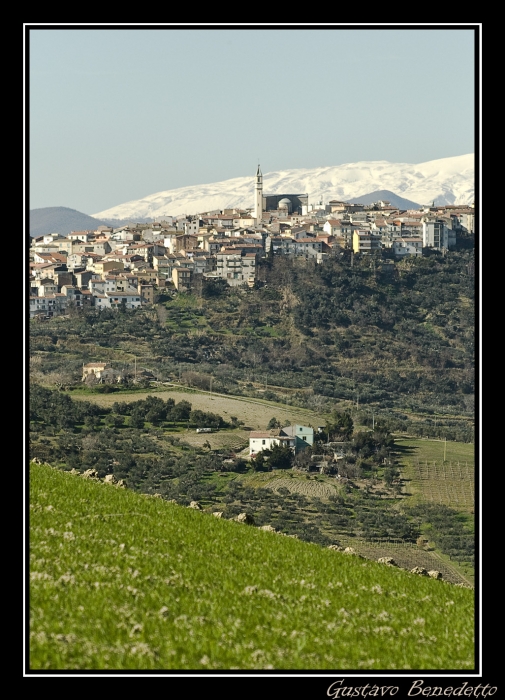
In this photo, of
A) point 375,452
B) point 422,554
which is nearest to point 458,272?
point 375,452

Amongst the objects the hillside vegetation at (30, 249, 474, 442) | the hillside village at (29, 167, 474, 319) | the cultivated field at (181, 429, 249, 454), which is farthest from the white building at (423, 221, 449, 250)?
the cultivated field at (181, 429, 249, 454)

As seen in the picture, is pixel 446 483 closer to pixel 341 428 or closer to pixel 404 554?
pixel 341 428

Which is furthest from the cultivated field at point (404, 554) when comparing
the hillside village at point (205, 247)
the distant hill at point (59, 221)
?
the distant hill at point (59, 221)

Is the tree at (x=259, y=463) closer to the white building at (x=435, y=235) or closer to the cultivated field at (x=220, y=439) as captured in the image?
the cultivated field at (x=220, y=439)

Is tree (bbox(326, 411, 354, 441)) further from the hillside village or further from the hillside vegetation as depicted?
the hillside village

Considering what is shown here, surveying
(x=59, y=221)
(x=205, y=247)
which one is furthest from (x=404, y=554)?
(x=59, y=221)

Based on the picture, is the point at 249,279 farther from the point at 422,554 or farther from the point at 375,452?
the point at 422,554
